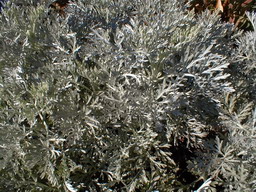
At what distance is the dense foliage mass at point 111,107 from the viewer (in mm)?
1856

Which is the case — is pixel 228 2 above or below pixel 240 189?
above

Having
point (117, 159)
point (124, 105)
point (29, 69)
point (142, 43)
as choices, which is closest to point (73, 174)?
point (117, 159)

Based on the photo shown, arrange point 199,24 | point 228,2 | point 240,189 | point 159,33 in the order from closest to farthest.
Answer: point 240,189
point 159,33
point 199,24
point 228,2

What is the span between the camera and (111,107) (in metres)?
1.90

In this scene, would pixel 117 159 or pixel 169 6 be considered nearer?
pixel 117 159

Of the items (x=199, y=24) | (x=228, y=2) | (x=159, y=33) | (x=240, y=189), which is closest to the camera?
(x=240, y=189)

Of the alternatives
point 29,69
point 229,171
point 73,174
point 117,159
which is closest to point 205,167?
point 229,171

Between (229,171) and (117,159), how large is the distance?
0.71m

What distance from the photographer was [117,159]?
200 cm

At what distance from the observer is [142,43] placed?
6.30 feet

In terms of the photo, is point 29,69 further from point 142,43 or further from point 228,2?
point 228,2

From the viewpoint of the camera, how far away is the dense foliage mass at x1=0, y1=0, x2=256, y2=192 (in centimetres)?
186

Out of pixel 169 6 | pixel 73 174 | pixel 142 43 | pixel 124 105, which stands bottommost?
pixel 73 174

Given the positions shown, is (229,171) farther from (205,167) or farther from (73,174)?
(73,174)
